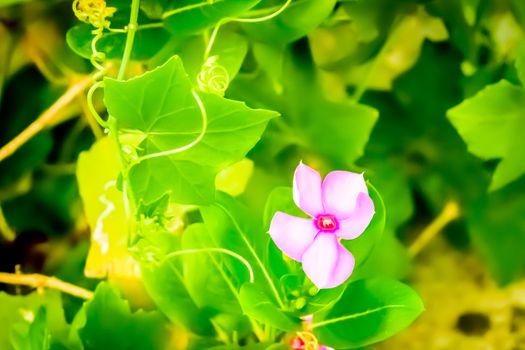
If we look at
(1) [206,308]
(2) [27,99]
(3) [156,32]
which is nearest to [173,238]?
(1) [206,308]

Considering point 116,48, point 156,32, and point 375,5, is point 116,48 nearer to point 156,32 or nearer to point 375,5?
point 156,32

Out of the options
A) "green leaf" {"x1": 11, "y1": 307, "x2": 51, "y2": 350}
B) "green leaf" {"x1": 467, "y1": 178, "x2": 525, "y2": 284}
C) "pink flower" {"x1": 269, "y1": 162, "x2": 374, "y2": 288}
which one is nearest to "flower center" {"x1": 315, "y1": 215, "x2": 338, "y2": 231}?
"pink flower" {"x1": 269, "y1": 162, "x2": 374, "y2": 288}

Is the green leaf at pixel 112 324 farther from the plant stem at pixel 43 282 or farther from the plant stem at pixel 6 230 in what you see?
the plant stem at pixel 6 230

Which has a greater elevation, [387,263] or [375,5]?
[375,5]

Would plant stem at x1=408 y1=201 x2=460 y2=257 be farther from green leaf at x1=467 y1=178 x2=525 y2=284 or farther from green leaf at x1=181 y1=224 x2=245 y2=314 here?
green leaf at x1=181 y1=224 x2=245 y2=314

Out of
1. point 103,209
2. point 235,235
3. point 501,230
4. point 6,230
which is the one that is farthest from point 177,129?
point 501,230

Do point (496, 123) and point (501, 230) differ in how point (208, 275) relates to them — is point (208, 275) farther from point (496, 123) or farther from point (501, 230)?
point (501, 230)

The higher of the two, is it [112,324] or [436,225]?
[112,324]
